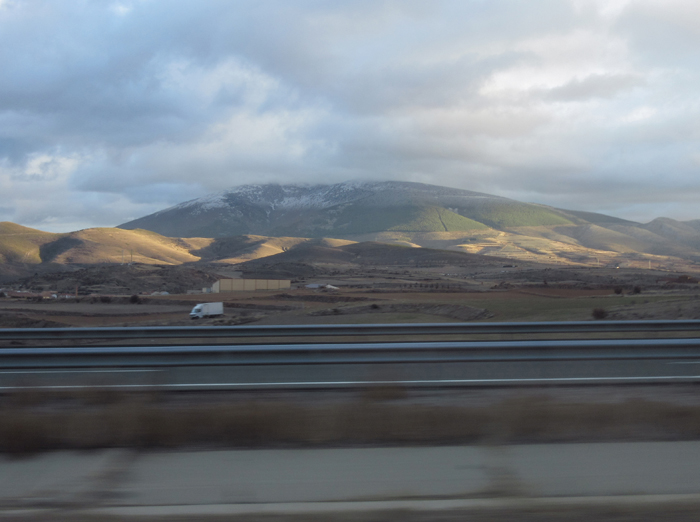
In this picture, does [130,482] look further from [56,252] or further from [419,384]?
[56,252]

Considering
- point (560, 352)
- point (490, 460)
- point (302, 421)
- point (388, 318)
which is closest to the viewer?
point (490, 460)

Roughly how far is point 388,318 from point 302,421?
2760 centimetres

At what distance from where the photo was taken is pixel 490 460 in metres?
5.02

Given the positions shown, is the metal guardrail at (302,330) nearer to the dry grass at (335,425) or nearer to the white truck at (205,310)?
the dry grass at (335,425)

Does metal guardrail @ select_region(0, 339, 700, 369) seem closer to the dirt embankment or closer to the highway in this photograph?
the highway

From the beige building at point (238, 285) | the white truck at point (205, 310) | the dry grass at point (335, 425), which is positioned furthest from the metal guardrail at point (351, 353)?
the beige building at point (238, 285)

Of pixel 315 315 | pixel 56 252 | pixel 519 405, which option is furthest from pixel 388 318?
pixel 56 252

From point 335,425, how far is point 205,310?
110 feet

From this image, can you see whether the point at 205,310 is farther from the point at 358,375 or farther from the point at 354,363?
the point at 354,363

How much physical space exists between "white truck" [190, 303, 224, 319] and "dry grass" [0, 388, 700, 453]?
31.9 m

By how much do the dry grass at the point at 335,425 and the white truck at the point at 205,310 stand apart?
105ft

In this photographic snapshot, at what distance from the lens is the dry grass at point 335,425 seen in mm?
5379

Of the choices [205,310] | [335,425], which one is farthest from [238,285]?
[335,425]

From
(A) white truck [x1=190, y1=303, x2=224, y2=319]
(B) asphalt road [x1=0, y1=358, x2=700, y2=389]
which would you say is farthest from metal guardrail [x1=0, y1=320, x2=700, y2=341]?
(A) white truck [x1=190, y1=303, x2=224, y2=319]
